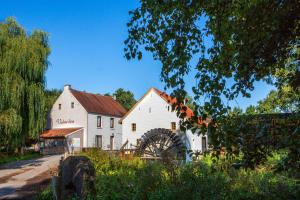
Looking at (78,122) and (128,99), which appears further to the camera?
(128,99)

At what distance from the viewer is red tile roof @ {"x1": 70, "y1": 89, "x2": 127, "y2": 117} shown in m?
43.7

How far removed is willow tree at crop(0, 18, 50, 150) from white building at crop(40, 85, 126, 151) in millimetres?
12592

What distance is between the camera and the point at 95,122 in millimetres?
43719

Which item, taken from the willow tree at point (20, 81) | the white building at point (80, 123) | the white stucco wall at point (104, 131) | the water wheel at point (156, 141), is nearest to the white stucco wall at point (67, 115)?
the white building at point (80, 123)

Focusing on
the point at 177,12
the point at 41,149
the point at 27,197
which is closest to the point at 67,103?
the point at 41,149

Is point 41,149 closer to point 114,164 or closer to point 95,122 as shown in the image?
point 95,122

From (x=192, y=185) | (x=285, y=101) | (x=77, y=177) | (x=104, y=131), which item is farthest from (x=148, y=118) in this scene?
(x=192, y=185)

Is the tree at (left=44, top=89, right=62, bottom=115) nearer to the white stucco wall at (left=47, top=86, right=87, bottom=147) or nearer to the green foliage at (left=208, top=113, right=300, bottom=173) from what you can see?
the white stucco wall at (left=47, top=86, right=87, bottom=147)

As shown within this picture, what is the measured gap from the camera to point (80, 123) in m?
42.7

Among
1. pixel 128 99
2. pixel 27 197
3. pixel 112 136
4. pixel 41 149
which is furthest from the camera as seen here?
pixel 128 99

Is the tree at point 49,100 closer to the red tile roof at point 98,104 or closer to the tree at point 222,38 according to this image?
the red tile roof at point 98,104

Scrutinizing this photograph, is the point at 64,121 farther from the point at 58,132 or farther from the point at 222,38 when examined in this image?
the point at 222,38

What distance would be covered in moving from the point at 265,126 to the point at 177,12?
1.20 m

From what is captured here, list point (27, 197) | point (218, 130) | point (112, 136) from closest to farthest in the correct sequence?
point (218, 130), point (27, 197), point (112, 136)
